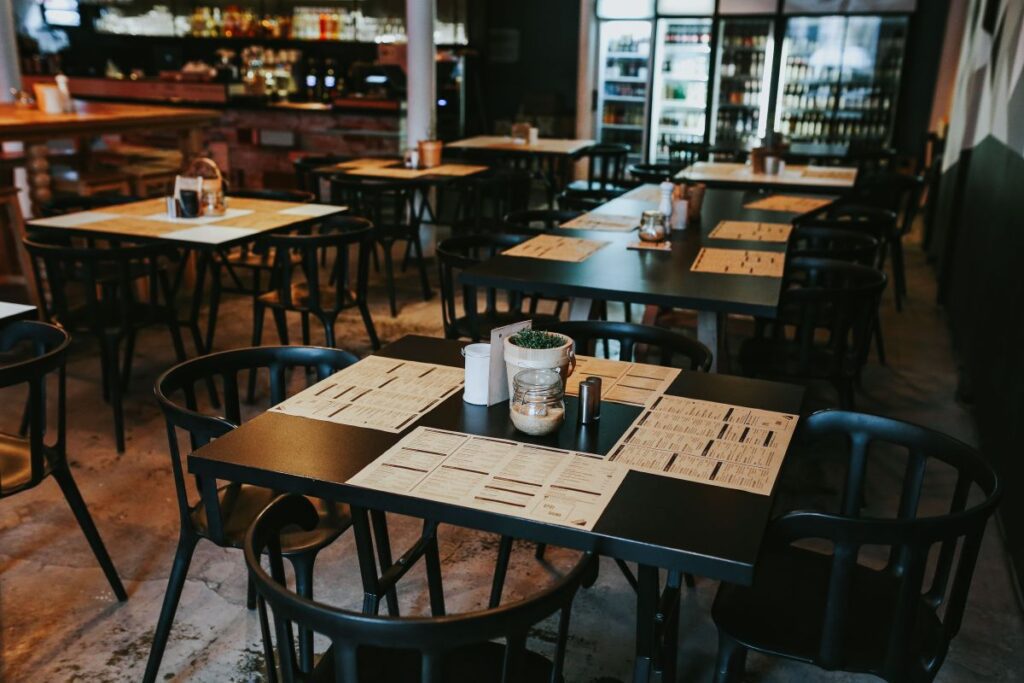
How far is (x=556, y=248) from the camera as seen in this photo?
3324 mm

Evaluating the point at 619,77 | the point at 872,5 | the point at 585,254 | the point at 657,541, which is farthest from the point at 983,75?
the point at 657,541

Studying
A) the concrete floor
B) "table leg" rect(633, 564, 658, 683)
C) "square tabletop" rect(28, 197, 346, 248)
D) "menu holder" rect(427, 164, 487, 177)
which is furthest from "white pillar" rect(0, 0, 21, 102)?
"table leg" rect(633, 564, 658, 683)

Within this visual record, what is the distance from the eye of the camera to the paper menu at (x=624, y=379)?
193cm

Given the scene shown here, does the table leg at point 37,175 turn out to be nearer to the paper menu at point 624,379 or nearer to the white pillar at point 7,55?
the white pillar at point 7,55

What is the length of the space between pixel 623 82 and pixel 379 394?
871 centimetres

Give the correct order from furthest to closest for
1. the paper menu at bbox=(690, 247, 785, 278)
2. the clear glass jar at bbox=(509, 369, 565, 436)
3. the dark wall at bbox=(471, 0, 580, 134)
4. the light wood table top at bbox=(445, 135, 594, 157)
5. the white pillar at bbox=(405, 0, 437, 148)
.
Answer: the dark wall at bbox=(471, 0, 580, 134) → the light wood table top at bbox=(445, 135, 594, 157) → the white pillar at bbox=(405, 0, 437, 148) → the paper menu at bbox=(690, 247, 785, 278) → the clear glass jar at bbox=(509, 369, 565, 436)

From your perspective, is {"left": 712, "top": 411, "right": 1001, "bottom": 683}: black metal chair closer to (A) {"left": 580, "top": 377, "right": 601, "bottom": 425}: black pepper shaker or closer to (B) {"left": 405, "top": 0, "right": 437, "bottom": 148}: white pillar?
(A) {"left": 580, "top": 377, "right": 601, "bottom": 425}: black pepper shaker

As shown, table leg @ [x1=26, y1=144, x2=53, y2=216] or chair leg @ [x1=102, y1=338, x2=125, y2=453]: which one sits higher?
table leg @ [x1=26, y1=144, x2=53, y2=216]

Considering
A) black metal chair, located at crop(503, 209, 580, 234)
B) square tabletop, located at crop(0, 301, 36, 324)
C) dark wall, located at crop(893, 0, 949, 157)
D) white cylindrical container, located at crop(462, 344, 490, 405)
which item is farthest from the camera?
dark wall, located at crop(893, 0, 949, 157)

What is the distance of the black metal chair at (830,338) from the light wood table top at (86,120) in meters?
3.97

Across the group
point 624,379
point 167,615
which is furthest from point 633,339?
point 167,615

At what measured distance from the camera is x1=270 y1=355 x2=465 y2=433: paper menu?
177cm

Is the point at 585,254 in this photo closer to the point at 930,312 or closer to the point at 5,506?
the point at 5,506

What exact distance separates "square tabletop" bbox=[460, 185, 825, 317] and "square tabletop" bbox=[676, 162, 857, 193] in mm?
1867
